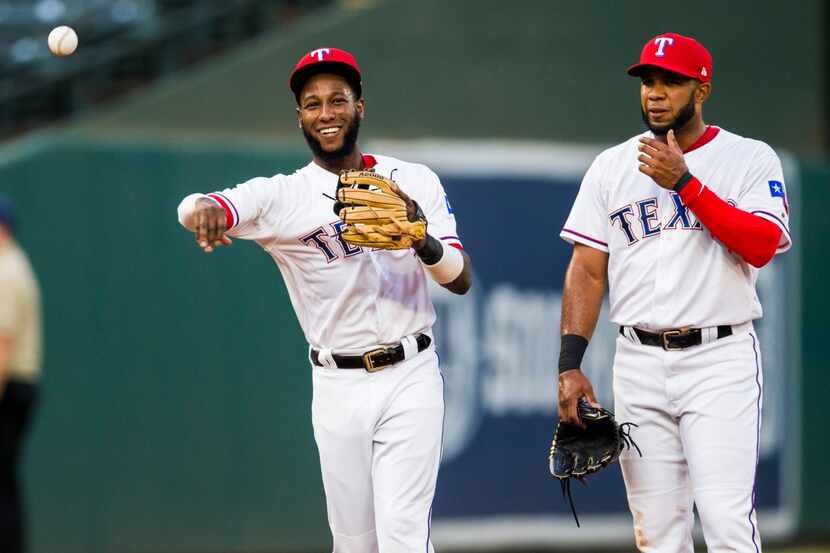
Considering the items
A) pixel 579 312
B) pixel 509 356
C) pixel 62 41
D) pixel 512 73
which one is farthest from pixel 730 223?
pixel 512 73

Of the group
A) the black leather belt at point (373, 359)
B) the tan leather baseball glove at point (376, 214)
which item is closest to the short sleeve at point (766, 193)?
the tan leather baseball glove at point (376, 214)

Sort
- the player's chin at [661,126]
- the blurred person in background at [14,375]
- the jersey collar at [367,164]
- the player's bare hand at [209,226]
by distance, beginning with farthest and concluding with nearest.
Answer: the blurred person in background at [14,375]
the jersey collar at [367,164]
the player's chin at [661,126]
the player's bare hand at [209,226]

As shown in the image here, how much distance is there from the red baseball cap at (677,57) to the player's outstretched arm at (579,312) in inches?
27.3

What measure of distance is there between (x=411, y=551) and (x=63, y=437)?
3.73 m

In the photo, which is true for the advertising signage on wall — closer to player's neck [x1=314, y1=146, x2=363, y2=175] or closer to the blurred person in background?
the blurred person in background

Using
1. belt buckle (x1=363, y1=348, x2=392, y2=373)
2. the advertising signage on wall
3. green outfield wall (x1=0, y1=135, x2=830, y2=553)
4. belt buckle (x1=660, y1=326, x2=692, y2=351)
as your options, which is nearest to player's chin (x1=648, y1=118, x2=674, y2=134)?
belt buckle (x1=660, y1=326, x2=692, y2=351)

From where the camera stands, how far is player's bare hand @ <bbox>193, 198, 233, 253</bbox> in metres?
4.11

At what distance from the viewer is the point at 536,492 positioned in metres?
8.77

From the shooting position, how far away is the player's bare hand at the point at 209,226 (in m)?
4.11

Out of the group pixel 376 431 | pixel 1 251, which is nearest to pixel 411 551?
pixel 376 431

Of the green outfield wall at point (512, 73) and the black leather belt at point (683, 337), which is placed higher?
the green outfield wall at point (512, 73)

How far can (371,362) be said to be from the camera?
457 centimetres

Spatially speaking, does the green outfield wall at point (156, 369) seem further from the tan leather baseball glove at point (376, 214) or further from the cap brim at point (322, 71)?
the tan leather baseball glove at point (376, 214)

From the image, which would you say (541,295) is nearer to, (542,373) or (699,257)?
(542,373)
